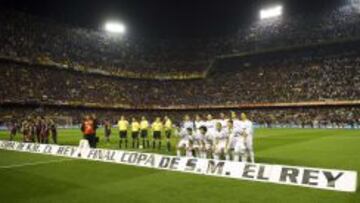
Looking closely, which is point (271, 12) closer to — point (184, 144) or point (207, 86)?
point (207, 86)

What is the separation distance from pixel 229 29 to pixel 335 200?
7205 centimetres

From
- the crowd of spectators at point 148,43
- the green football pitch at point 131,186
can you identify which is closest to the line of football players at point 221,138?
the green football pitch at point 131,186

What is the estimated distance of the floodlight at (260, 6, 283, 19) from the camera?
242ft

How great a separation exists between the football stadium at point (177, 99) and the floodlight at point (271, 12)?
0.70ft

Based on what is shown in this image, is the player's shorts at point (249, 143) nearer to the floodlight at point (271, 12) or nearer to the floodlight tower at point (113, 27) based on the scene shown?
the floodlight at point (271, 12)

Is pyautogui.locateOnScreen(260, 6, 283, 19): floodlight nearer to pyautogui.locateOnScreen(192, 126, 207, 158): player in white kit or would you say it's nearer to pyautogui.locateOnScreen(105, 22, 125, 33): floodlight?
pyautogui.locateOnScreen(105, 22, 125, 33): floodlight

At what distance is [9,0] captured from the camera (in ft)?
199

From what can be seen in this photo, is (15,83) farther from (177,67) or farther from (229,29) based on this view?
(229,29)

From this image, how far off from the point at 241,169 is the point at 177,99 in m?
62.6

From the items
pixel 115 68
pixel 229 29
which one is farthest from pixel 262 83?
pixel 115 68

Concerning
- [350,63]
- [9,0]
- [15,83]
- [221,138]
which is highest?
[9,0]

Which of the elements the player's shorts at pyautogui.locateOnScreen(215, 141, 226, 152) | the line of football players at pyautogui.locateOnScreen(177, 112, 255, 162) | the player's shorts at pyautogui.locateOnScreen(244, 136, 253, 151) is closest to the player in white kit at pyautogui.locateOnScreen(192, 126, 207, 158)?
the line of football players at pyautogui.locateOnScreen(177, 112, 255, 162)

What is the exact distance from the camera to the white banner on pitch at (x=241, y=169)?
36.4 ft

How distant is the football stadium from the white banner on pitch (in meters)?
0.06
